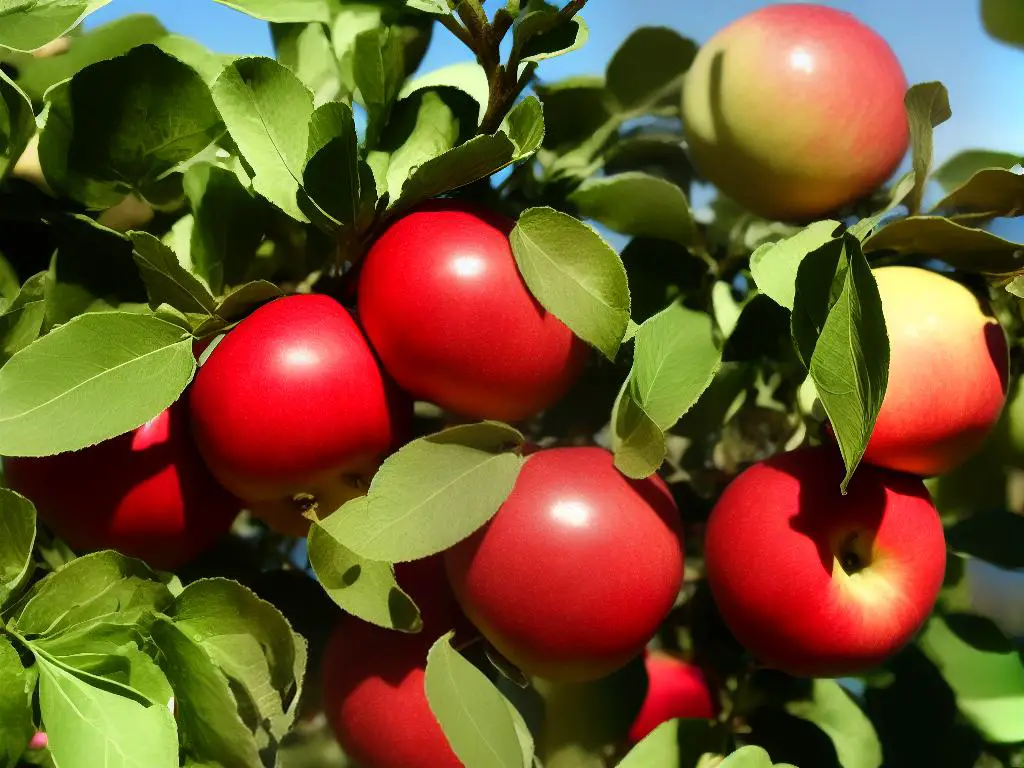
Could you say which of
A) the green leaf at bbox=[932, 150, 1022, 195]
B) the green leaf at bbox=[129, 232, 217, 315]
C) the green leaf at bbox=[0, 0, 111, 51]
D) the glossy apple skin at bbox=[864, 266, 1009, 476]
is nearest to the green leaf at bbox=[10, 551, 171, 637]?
the green leaf at bbox=[129, 232, 217, 315]

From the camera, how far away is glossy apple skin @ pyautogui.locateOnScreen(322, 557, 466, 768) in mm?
458

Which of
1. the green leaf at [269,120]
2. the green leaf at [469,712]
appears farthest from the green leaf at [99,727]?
the green leaf at [269,120]

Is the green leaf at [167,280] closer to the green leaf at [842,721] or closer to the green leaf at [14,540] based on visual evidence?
the green leaf at [14,540]

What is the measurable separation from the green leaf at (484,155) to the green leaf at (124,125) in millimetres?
104

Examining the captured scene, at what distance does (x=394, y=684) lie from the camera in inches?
18.2

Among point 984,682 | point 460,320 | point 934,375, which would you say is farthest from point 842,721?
point 460,320

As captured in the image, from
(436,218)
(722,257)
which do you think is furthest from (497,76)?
(722,257)

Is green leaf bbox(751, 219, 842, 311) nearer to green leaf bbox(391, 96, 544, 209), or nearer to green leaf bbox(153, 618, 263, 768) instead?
green leaf bbox(391, 96, 544, 209)

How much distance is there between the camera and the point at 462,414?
444 mm

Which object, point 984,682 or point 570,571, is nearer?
point 570,571

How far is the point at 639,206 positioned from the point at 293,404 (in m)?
0.20

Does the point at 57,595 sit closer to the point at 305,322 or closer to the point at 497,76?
the point at 305,322

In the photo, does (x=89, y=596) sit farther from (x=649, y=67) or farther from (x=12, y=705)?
(x=649, y=67)

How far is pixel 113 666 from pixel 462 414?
174mm
